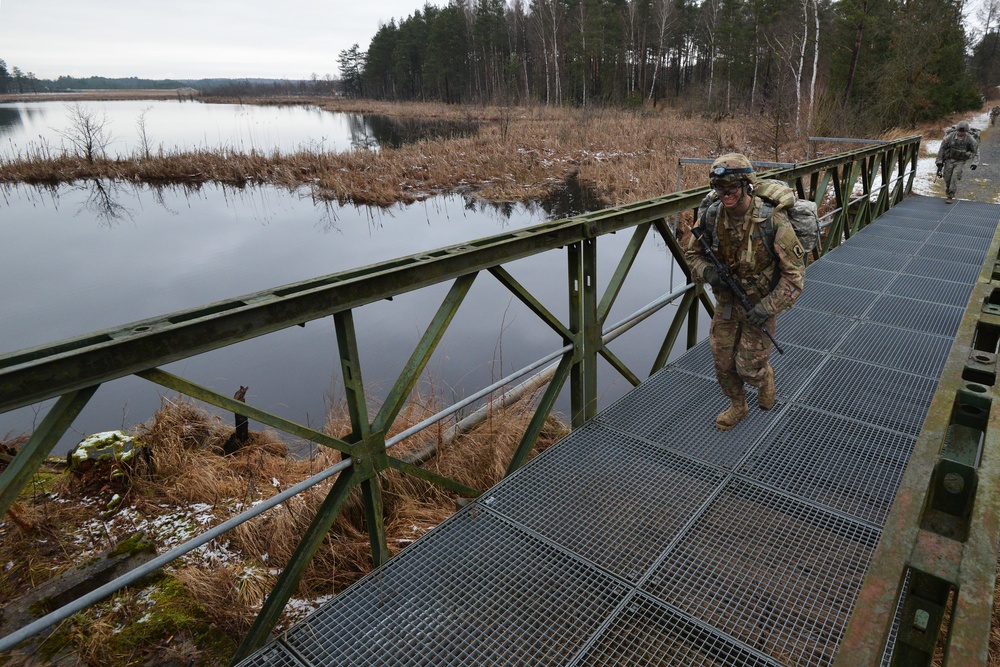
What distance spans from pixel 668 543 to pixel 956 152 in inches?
394

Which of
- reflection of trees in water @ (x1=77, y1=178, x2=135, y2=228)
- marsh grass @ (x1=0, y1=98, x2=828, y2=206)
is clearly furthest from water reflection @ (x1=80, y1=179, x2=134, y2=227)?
marsh grass @ (x1=0, y1=98, x2=828, y2=206)

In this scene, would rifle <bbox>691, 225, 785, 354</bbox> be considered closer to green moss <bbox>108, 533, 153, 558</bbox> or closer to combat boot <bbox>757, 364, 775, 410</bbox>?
combat boot <bbox>757, 364, 775, 410</bbox>

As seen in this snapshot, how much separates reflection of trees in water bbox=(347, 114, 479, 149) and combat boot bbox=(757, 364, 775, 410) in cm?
2523

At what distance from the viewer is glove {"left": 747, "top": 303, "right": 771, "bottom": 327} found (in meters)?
3.27

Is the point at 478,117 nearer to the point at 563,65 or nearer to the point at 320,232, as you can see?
the point at 563,65

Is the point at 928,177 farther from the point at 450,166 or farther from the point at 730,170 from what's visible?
the point at 730,170

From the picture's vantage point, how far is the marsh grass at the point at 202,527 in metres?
2.98

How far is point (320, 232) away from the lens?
50.7ft

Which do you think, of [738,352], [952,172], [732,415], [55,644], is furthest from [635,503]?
[952,172]

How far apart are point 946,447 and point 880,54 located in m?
34.6

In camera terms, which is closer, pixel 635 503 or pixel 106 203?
pixel 635 503

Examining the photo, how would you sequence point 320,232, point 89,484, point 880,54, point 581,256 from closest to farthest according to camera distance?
1. point 581,256
2. point 89,484
3. point 320,232
4. point 880,54

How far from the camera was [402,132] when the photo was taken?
34062mm

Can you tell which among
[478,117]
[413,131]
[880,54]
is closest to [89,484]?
[413,131]
